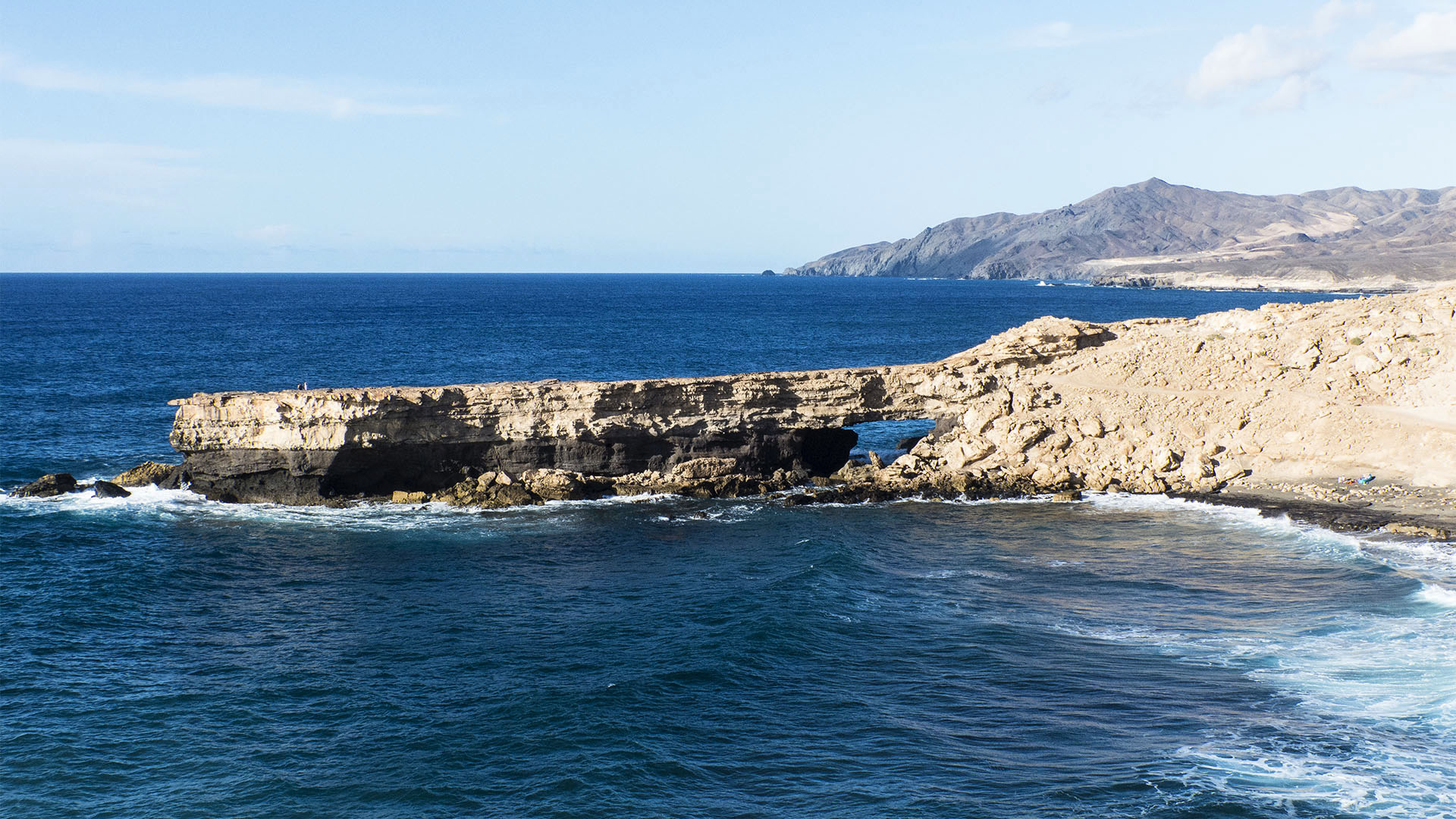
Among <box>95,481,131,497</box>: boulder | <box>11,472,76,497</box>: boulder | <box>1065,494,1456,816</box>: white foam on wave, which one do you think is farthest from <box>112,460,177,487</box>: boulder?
<box>1065,494,1456,816</box>: white foam on wave

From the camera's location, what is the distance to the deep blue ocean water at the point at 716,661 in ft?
66.6

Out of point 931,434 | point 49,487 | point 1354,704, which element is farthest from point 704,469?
point 1354,704

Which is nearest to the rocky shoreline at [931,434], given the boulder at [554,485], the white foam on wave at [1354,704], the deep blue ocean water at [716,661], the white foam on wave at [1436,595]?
Answer: the boulder at [554,485]

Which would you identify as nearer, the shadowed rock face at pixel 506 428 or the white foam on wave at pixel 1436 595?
the white foam on wave at pixel 1436 595

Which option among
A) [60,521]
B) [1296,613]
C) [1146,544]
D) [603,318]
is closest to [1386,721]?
[1296,613]

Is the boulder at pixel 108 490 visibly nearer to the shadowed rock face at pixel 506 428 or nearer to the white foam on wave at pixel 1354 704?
the shadowed rock face at pixel 506 428

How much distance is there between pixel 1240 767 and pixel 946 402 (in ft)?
92.8

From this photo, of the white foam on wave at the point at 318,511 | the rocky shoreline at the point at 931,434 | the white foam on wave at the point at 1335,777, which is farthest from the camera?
the rocky shoreline at the point at 931,434

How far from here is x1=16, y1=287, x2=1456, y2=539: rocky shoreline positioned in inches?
1690

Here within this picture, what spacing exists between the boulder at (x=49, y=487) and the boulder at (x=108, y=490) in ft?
4.86

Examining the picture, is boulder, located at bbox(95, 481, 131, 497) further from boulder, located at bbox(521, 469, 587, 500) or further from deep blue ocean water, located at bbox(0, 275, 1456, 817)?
boulder, located at bbox(521, 469, 587, 500)

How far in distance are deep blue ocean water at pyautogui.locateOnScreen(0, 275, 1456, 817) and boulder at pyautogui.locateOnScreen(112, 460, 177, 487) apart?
293 centimetres

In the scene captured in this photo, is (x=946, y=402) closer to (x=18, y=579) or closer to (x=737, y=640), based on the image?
(x=737, y=640)

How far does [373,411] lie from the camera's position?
42.7 m
